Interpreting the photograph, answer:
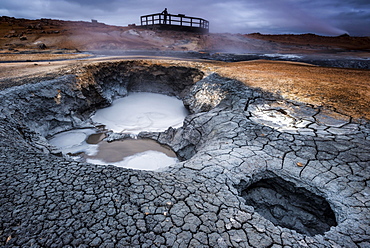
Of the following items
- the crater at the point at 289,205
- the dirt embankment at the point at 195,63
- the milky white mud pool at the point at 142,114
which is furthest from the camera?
the milky white mud pool at the point at 142,114

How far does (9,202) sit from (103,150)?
3339mm

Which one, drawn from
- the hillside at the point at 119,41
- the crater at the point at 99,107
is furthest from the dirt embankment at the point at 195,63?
the crater at the point at 99,107

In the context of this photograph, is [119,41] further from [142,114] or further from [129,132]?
[129,132]

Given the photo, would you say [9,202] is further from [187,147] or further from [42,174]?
[187,147]

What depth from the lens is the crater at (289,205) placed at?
7.22 feet

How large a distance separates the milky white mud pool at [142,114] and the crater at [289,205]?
4122 mm

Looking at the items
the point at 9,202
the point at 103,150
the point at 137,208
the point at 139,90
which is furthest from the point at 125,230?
the point at 139,90

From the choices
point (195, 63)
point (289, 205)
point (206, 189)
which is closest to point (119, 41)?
point (195, 63)

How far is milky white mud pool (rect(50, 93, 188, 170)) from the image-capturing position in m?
4.69

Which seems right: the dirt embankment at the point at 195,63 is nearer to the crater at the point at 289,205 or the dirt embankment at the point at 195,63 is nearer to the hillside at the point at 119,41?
the hillside at the point at 119,41

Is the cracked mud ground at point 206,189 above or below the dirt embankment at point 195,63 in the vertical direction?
below

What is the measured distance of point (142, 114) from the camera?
23.4ft

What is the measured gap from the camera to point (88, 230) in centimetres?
156

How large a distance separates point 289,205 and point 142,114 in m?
5.55
